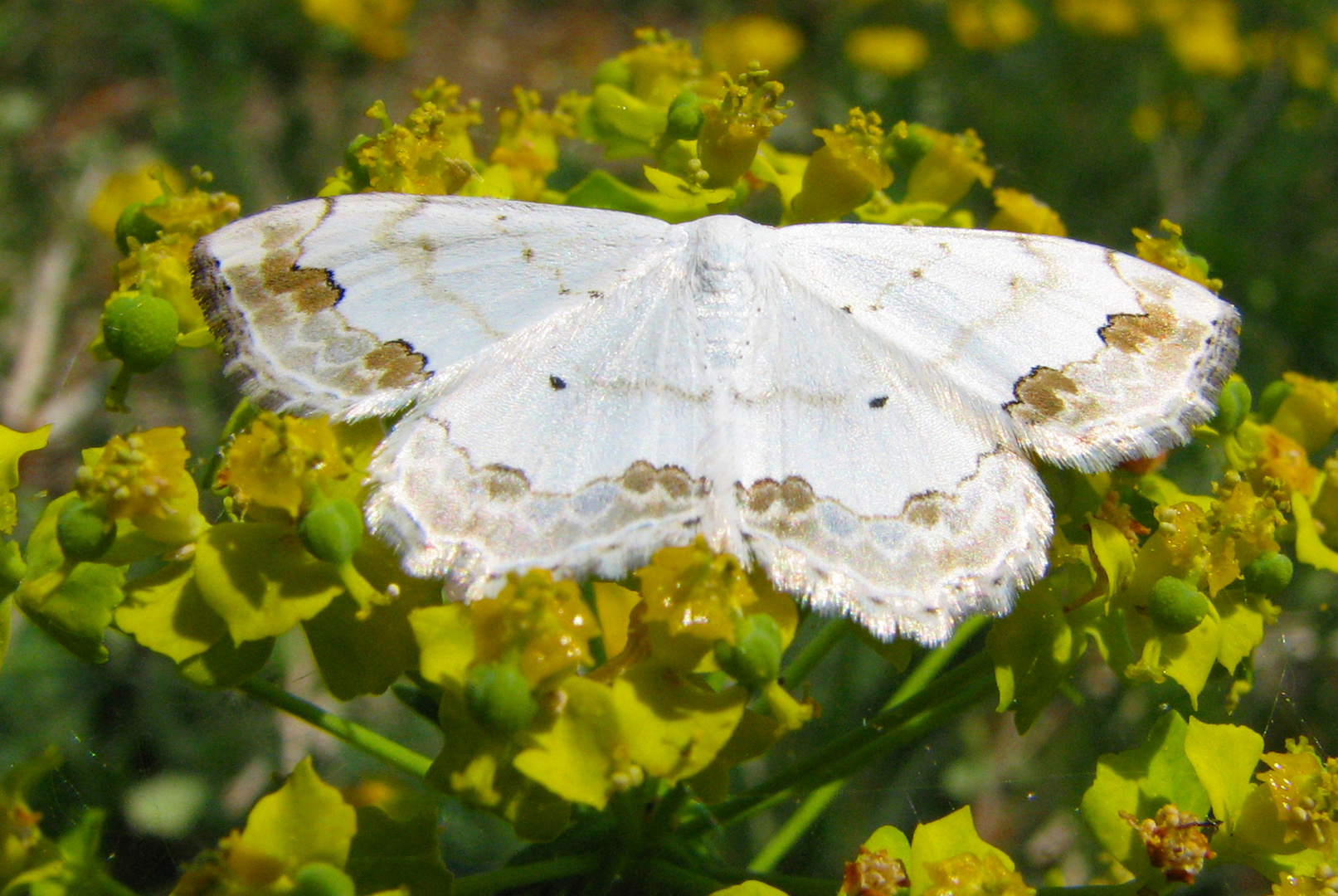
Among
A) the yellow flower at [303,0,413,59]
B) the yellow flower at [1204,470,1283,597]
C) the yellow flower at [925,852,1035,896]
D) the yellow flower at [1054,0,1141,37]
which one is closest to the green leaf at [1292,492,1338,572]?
the yellow flower at [1204,470,1283,597]

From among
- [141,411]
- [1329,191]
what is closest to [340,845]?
[141,411]

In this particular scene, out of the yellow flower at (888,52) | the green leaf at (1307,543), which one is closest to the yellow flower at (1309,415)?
the green leaf at (1307,543)

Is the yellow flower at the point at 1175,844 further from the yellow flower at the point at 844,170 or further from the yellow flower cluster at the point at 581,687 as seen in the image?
the yellow flower at the point at 844,170

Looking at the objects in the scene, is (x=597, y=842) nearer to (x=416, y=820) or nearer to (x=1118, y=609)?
(x=416, y=820)

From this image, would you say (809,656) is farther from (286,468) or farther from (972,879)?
(286,468)

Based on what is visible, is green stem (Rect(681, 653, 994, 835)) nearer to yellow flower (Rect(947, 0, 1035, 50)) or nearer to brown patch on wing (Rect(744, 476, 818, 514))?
brown patch on wing (Rect(744, 476, 818, 514))

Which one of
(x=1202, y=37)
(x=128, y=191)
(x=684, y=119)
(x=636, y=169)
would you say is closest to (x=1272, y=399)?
(x=684, y=119)
